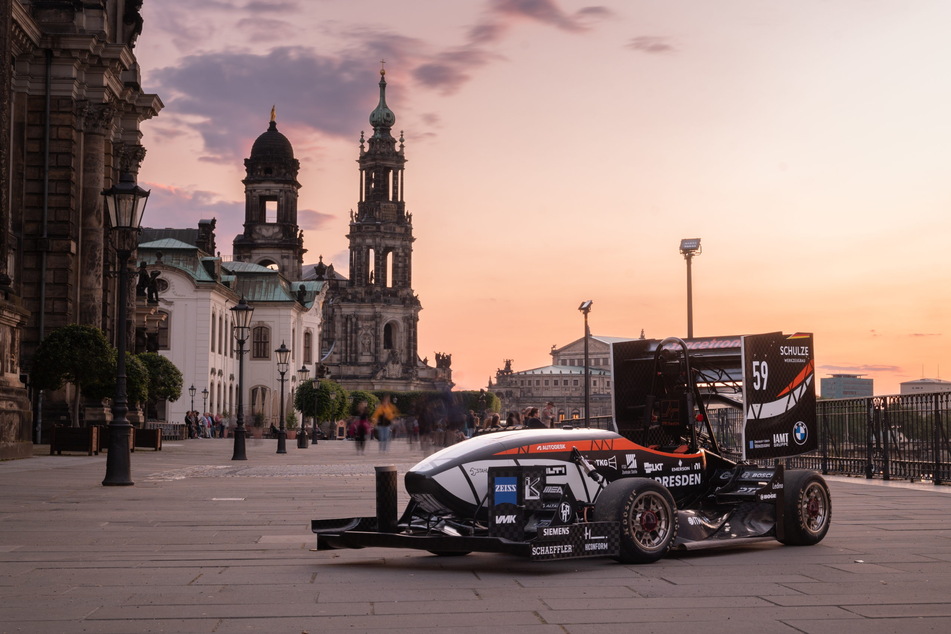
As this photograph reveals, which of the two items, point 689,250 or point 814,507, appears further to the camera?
point 689,250

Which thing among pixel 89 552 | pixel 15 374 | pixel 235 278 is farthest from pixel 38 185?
pixel 235 278

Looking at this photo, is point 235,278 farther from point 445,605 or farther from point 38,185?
point 445,605

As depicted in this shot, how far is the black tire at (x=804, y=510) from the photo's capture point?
11.2 meters

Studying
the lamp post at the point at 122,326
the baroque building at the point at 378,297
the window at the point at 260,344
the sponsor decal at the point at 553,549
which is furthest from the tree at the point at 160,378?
the baroque building at the point at 378,297

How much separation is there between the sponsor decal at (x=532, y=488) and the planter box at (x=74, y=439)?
24.6 m

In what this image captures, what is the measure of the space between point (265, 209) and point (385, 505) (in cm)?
11059

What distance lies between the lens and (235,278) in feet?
312

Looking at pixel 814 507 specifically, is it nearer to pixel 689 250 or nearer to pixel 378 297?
pixel 689 250

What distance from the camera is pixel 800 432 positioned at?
39.7 ft

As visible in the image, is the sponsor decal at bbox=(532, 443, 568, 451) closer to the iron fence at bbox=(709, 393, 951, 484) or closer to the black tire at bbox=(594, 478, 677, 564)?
the black tire at bbox=(594, 478, 677, 564)

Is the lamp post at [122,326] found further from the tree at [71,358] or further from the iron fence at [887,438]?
the tree at [71,358]

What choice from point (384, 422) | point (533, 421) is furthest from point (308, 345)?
point (533, 421)

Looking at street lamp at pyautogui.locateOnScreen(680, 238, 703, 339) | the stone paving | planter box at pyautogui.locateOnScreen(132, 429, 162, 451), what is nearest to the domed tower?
planter box at pyautogui.locateOnScreen(132, 429, 162, 451)

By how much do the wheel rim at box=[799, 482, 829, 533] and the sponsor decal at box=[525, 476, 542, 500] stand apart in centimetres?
291
